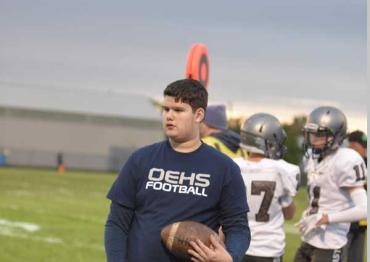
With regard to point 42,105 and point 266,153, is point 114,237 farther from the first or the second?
point 42,105

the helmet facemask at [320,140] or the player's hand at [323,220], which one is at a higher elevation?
the helmet facemask at [320,140]

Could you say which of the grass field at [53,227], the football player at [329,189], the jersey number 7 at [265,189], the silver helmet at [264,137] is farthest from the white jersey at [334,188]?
the grass field at [53,227]

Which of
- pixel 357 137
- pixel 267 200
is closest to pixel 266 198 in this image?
pixel 267 200

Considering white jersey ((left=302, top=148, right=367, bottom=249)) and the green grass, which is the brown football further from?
the green grass

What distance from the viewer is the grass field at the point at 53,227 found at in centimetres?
1199

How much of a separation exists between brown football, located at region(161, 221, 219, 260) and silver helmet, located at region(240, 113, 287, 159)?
2.26m

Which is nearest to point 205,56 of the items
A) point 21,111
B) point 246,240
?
point 246,240

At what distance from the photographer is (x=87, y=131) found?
222 feet

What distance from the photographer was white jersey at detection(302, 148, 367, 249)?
20.9ft

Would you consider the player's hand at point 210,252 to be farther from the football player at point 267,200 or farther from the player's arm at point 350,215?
the player's arm at point 350,215

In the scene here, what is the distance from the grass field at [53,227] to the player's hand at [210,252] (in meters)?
7.49

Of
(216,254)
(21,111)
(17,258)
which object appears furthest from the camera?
(21,111)

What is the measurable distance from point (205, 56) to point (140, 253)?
5.08 meters

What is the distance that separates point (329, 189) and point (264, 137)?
63 cm
